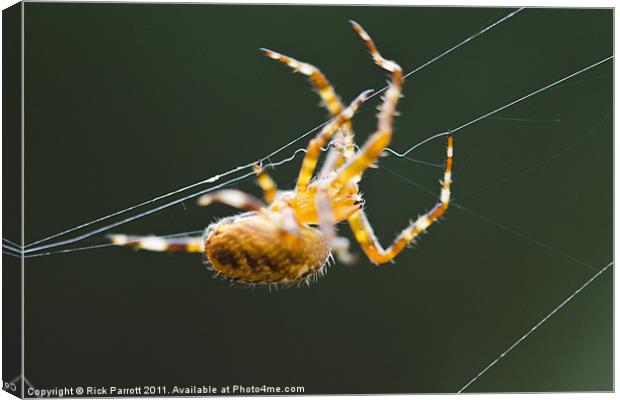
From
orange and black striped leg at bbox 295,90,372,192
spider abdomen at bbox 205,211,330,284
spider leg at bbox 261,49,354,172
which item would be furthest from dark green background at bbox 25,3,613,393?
spider abdomen at bbox 205,211,330,284

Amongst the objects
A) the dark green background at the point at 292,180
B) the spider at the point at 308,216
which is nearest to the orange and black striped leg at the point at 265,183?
the spider at the point at 308,216

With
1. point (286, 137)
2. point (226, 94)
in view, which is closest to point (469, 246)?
point (286, 137)

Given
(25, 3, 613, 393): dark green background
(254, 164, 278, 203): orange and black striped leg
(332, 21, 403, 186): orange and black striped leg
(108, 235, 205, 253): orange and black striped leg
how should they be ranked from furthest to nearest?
(25, 3, 613, 393): dark green background < (108, 235, 205, 253): orange and black striped leg < (254, 164, 278, 203): orange and black striped leg < (332, 21, 403, 186): orange and black striped leg

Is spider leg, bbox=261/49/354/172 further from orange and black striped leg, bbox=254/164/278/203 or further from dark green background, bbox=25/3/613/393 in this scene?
dark green background, bbox=25/3/613/393

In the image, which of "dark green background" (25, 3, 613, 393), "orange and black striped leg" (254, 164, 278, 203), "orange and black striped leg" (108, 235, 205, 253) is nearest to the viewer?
"orange and black striped leg" (254, 164, 278, 203)

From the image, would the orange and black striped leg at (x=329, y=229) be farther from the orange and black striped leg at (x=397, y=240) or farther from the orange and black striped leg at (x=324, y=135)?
the orange and black striped leg at (x=397, y=240)

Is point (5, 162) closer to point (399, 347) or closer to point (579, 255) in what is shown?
point (399, 347)

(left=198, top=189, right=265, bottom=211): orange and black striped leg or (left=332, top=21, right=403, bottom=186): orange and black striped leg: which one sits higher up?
(left=332, top=21, right=403, bottom=186): orange and black striped leg
